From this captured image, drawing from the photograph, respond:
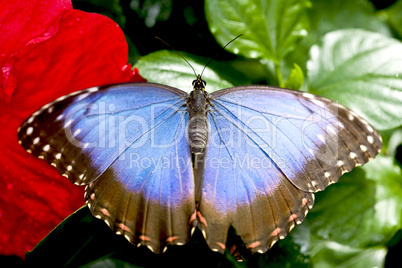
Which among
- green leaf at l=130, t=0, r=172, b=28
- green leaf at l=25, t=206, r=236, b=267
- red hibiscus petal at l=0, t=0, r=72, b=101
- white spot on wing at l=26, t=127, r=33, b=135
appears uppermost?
red hibiscus petal at l=0, t=0, r=72, b=101

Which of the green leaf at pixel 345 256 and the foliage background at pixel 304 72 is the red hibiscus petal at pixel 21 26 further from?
the green leaf at pixel 345 256

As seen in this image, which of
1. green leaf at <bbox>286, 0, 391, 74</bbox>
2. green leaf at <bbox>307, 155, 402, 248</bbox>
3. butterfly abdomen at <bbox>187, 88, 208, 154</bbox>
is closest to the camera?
butterfly abdomen at <bbox>187, 88, 208, 154</bbox>

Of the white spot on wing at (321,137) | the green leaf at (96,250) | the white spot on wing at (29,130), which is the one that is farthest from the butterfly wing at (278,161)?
the white spot on wing at (29,130)

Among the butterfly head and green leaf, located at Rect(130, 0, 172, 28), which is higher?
green leaf, located at Rect(130, 0, 172, 28)

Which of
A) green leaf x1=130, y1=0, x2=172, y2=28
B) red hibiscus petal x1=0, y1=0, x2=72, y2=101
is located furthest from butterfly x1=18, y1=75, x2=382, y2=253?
green leaf x1=130, y1=0, x2=172, y2=28

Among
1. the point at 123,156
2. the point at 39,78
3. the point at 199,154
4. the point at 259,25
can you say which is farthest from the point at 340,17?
the point at 39,78

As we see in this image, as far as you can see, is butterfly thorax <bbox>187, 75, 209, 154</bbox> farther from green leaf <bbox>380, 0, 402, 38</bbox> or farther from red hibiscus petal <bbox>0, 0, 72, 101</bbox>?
green leaf <bbox>380, 0, 402, 38</bbox>

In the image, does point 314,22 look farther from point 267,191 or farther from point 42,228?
point 42,228
